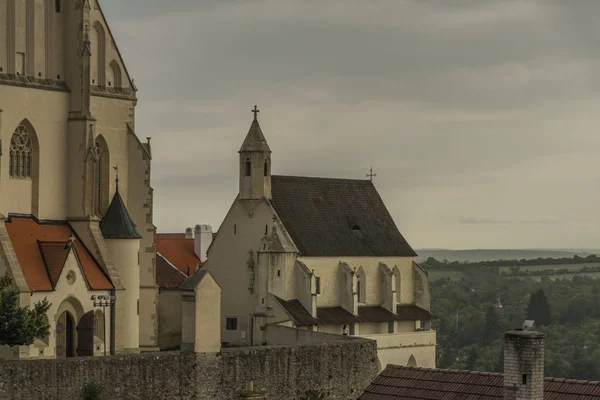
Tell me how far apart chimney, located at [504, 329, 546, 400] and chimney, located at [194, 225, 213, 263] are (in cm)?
6202

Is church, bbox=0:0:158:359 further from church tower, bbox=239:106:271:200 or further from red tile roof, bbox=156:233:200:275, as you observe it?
red tile roof, bbox=156:233:200:275

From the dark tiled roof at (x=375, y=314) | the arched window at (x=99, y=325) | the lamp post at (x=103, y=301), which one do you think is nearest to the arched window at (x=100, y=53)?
the lamp post at (x=103, y=301)

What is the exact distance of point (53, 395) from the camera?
57.4 m

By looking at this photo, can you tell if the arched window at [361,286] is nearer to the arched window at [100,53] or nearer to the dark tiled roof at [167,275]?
the dark tiled roof at [167,275]

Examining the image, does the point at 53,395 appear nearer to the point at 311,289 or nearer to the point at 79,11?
the point at 79,11

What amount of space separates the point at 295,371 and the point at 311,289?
2453 centimetres

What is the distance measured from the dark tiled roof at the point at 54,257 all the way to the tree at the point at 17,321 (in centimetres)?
514

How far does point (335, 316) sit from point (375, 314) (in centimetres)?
419

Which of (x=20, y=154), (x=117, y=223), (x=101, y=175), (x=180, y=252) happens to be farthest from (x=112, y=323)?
(x=180, y=252)

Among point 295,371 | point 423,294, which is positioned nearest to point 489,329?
point 423,294

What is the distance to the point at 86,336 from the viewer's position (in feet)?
245

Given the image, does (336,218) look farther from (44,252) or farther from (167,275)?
(44,252)

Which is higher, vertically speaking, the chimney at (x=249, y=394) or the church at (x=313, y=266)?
the church at (x=313, y=266)

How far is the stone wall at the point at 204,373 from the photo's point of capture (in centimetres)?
5725
